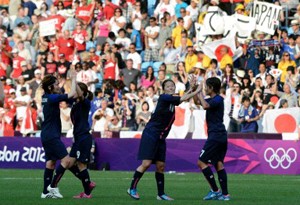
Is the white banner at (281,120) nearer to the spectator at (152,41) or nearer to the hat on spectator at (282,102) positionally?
the hat on spectator at (282,102)

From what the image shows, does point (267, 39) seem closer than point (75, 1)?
Yes

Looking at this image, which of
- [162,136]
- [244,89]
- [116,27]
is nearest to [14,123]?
[116,27]

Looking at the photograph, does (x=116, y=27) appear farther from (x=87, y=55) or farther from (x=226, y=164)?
(x=226, y=164)

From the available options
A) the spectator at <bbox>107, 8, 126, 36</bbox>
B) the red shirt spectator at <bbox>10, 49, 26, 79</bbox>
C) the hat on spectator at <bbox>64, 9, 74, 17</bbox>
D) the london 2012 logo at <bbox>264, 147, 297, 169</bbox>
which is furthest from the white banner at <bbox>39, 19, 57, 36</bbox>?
the london 2012 logo at <bbox>264, 147, 297, 169</bbox>

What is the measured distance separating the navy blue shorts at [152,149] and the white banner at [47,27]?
19524mm

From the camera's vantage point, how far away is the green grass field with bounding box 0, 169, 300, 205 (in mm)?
19531

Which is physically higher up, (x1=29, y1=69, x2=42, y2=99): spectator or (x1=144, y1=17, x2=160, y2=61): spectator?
(x1=144, y1=17, x2=160, y2=61): spectator

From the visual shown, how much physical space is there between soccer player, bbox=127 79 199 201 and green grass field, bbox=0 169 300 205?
323mm

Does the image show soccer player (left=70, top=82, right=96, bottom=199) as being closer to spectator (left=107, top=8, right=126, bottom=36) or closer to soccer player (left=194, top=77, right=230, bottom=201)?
soccer player (left=194, top=77, right=230, bottom=201)

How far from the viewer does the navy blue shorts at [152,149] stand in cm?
2022

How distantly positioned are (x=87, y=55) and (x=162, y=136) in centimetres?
1785

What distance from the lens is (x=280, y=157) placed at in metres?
30.5

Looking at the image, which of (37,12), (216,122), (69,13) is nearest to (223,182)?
(216,122)

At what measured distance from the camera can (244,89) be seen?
3344 cm
